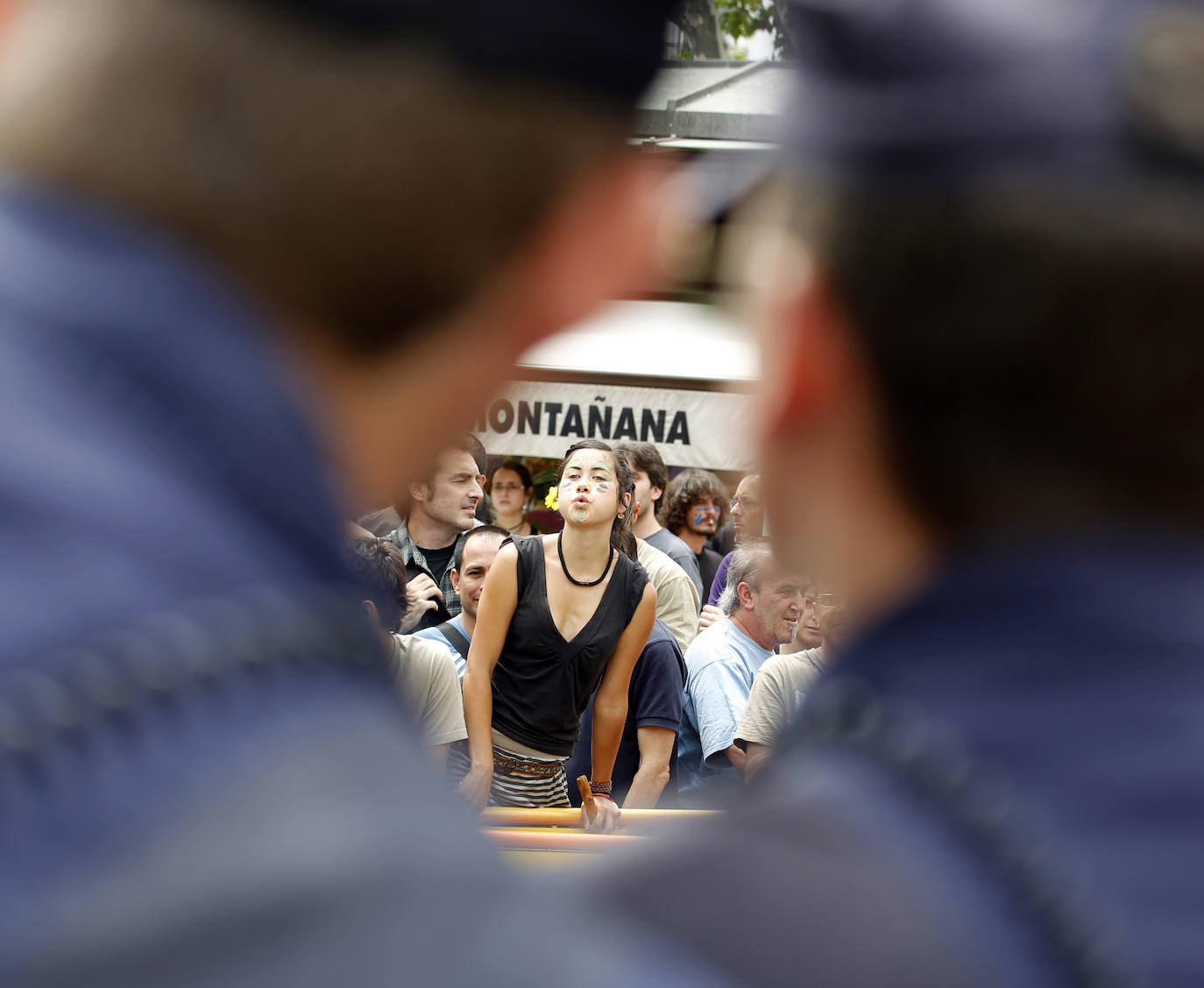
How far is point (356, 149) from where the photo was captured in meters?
0.47

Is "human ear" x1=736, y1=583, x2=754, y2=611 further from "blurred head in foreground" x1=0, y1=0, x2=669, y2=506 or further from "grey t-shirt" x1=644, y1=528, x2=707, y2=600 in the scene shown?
"blurred head in foreground" x1=0, y1=0, x2=669, y2=506

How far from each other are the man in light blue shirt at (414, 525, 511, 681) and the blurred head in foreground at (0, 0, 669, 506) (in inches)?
150

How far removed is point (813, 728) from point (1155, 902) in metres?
0.17

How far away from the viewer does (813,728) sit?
0.63 m

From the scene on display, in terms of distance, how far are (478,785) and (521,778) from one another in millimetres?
189

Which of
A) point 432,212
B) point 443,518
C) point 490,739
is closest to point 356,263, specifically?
point 432,212

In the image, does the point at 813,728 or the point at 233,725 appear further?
the point at 813,728

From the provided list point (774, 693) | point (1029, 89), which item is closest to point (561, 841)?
point (774, 693)

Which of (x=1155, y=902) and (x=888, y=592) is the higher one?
(x=888, y=592)

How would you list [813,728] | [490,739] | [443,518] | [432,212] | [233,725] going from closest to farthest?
1. [233,725]
2. [432,212]
3. [813,728]
4. [490,739]
5. [443,518]

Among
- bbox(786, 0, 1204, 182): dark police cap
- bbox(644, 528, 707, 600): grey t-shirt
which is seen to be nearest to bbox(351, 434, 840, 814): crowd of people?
bbox(644, 528, 707, 600): grey t-shirt

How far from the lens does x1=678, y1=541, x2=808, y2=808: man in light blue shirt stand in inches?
166

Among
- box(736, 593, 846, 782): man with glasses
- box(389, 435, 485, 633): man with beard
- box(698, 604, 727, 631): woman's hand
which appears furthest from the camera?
box(698, 604, 727, 631): woman's hand

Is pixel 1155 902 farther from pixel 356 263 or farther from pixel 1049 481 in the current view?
pixel 356 263
